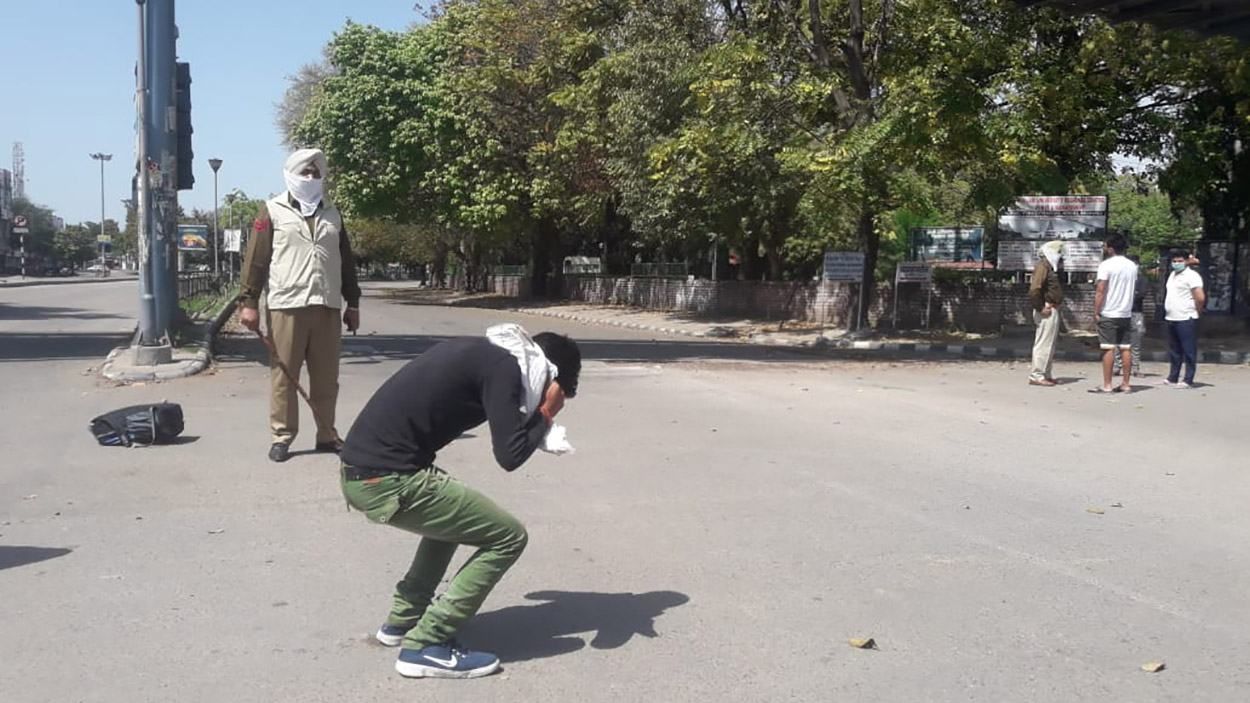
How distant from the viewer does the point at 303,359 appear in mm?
7734

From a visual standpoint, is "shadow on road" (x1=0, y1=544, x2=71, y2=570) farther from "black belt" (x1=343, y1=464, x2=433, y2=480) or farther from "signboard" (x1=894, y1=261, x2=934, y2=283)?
"signboard" (x1=894, y1=261, x2=934, y2=283)

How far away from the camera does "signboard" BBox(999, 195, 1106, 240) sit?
22688mm

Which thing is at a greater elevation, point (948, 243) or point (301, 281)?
point (948, 243)

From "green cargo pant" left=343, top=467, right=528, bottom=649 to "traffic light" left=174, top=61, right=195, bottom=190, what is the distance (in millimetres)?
11360

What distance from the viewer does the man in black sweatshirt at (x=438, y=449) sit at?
156 inches

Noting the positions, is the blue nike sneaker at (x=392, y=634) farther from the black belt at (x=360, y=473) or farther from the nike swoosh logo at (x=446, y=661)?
the black belt at (x=360, y=473)

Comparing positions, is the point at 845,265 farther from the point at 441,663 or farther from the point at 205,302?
the point at 441,663

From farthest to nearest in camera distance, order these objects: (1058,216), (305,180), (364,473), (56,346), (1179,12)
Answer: (1058,216) < (56,346) < (1179,12) < (305,180) < (364,473)

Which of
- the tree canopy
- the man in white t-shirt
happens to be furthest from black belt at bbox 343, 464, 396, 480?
the tree canopy

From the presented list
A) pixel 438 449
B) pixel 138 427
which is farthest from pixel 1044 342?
pixel 438 449

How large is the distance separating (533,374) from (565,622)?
1.38 m

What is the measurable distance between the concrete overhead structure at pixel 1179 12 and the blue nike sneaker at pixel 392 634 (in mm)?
12511

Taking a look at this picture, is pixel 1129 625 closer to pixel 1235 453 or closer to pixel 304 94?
pixel 1235 453

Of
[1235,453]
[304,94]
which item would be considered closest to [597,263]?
[304,94]
